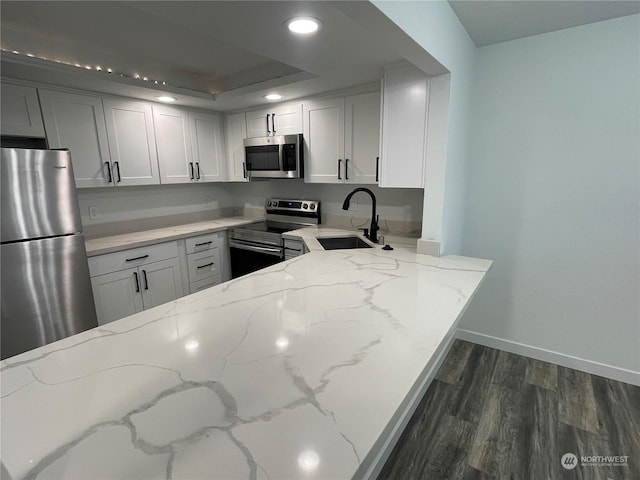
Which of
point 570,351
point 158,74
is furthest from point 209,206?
point 570,351

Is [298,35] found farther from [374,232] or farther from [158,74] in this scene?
[158,74]

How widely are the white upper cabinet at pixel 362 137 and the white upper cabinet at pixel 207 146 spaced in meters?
1.57

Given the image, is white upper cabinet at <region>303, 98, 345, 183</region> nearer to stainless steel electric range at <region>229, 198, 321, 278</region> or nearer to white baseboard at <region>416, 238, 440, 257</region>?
stainless steel electric range at <region>229, 198, 321, 278</region>

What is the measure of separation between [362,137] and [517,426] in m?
2.20

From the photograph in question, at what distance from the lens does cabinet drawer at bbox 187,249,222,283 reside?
2.99 meters

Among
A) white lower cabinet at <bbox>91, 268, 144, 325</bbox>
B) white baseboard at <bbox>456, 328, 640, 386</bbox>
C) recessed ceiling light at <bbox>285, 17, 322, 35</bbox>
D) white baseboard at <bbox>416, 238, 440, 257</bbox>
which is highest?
recessed ceiling light at <bbox>285, 17, 322, 35</bbox>

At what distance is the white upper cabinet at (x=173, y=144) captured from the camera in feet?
9.70

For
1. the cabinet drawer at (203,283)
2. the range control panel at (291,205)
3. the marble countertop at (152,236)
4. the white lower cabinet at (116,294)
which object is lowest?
the cabinet drawer at (203,283)

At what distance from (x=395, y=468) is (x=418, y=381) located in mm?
1105

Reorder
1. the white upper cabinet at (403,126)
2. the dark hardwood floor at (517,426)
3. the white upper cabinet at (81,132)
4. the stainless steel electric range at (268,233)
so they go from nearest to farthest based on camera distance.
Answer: the dark hardwood floor at (517,426) → the white upper cabinet at (403,126) → the white upper cabinet at (81,132) → the stainless steel electric range at (268,233)

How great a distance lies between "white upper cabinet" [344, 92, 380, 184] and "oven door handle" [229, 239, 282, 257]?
2.98 feet

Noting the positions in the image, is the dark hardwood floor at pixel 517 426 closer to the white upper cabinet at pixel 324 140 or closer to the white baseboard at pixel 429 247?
the white baseboard at pixel 429 247

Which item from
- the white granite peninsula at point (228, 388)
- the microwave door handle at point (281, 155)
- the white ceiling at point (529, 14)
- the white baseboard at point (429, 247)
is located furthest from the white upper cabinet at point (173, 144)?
the white ceiling at point (529, 14)

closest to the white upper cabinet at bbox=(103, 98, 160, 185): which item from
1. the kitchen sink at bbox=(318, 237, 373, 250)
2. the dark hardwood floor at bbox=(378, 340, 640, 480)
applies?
the kitchen sink at bbox=(318, 237, 373, 250)
